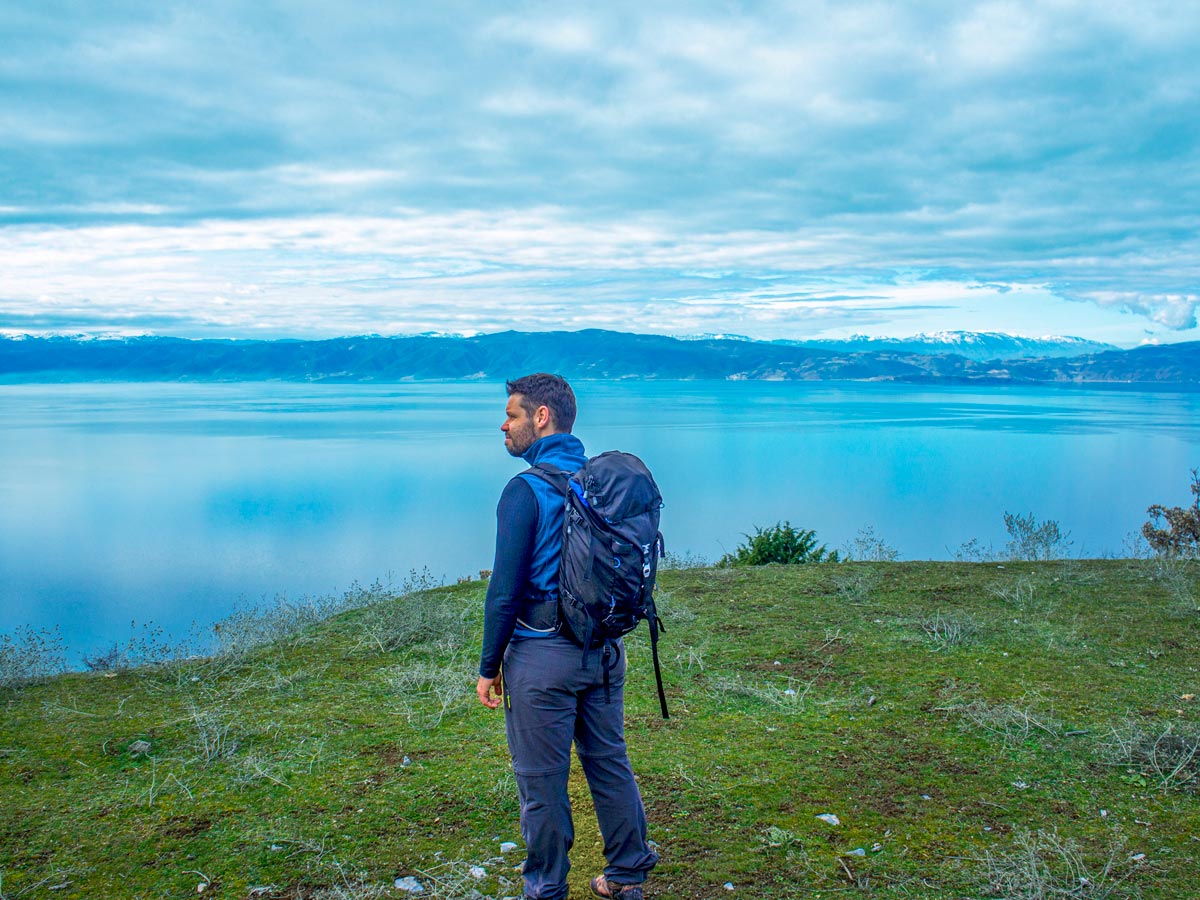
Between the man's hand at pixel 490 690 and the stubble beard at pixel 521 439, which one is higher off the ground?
the stubble beard at pixel 521 439

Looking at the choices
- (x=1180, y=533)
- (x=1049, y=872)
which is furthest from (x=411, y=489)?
(x=1049, y=872)

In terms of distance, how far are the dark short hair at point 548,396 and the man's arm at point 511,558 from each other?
0.96 ft

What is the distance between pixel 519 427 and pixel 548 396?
5.9 inches

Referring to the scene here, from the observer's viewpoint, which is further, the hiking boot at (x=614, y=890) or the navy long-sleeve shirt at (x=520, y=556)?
the hiking boot at (x=614, y=890)

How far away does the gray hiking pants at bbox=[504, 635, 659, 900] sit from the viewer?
9.19 ft

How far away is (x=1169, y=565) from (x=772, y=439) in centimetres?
5658

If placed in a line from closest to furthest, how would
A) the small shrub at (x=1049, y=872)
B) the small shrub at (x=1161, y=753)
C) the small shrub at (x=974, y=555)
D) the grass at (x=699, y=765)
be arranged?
the small shrub at (x=1049, y=872)
the grass at (x=699, y=765)
the small shrub at (x=1161, y=753)
the small shrub at (x=974, y=555)

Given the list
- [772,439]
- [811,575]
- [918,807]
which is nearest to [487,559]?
[811,575]

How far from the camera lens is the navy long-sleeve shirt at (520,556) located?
9.10 feet

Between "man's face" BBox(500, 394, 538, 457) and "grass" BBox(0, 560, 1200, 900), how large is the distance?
1678mm

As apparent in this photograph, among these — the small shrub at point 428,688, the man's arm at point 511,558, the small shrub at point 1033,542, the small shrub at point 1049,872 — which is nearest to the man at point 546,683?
the man's arm at point 511,558

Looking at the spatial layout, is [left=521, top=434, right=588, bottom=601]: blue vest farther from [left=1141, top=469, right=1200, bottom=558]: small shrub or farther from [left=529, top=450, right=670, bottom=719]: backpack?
[left=1141, top=469, right=1200, bottom=558]: small shrub

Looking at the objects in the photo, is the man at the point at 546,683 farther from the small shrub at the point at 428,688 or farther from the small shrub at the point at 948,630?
the small shrub at the point at 948,630

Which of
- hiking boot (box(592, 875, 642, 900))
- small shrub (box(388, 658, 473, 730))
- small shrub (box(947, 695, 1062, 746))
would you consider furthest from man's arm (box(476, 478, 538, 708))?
small shrub (box(947, 695, 1062, 746))
